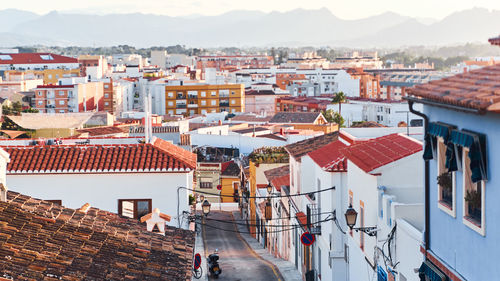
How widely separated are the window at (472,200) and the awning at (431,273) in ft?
4.31

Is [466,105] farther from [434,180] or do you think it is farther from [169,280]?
[169,280]

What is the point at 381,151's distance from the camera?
19.2 m

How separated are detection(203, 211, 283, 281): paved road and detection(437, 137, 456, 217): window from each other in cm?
1781

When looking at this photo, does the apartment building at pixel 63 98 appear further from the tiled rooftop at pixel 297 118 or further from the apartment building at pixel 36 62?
the apartment building at pixel 36 62

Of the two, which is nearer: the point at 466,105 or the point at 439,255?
the point at 466,105

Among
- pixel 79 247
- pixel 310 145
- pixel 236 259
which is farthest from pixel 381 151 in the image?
pixel 236 259

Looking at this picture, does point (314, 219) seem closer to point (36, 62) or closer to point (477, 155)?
point (477, 155)

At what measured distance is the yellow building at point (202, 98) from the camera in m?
137

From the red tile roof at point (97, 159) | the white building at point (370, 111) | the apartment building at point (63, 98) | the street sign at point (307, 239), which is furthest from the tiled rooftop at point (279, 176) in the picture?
the apartment building at point (63, 98)

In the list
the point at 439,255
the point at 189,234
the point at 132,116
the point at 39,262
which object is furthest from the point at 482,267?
the point at 132,116

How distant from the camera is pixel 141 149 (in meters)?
23.8

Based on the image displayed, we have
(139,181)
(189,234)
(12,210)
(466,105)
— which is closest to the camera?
(466,105)

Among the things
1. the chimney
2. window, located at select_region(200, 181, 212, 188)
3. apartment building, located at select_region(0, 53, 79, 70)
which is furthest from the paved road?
apartment building, located at select_region(0, 53, 79, 70)

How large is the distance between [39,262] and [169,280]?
7.45 ft
